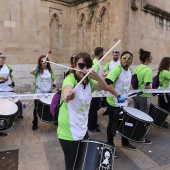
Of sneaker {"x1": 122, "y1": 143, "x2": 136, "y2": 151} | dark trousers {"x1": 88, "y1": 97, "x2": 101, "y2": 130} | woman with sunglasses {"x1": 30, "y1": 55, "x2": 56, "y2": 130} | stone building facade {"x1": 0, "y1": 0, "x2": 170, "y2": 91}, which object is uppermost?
stone building facade {"x1": 0, "y1": 0, "x2": 170, "y2": 91}

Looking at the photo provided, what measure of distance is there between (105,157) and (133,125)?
4.69 ft

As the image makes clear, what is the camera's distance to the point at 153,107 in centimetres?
463

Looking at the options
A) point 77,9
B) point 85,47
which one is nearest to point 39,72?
point 85,47

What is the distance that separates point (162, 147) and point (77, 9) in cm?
901

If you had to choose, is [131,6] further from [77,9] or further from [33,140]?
[33,140]

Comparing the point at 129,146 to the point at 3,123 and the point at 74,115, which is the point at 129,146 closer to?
the point at 74,115

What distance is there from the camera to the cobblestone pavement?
130 inches

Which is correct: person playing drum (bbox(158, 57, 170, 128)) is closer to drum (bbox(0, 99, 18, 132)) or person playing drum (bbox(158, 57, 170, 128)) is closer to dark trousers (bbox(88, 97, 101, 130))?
dark trousers (bbox(88, 97, 101, 130))

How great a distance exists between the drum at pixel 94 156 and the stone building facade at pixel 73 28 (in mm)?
6916

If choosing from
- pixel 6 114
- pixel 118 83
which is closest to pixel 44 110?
pixel 6 114

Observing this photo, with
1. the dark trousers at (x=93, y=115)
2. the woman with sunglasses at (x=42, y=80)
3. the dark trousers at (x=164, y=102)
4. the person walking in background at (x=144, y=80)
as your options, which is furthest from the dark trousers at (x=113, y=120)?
the dark trousers at (x=164, y=102)

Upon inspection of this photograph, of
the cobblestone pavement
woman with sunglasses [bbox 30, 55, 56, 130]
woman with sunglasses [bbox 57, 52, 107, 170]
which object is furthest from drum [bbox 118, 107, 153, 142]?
woman with sunglasses [bbox 30, 55, 56, 130]

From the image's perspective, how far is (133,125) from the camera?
3.33 meters

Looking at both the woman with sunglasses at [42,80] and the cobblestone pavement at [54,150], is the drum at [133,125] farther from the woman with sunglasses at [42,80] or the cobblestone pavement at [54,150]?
the woman with sunglasses at [42,80]
